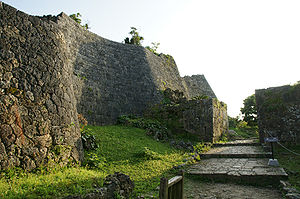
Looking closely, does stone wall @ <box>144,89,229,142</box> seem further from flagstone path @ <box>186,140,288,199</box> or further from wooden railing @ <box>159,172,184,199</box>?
wooden railing @ <box>159,172,184,199</box>

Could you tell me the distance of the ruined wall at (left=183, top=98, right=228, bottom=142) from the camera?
10.0 metres

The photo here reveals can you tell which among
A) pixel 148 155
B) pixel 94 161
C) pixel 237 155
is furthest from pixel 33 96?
pixel 237 155

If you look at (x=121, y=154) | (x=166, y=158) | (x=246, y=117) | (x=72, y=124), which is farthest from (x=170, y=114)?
(x=246, y=117)

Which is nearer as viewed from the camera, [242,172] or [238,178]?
[238,178]

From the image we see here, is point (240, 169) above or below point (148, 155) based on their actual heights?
below

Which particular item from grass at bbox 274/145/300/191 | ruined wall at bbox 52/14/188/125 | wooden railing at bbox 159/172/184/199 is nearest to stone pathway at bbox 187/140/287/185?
grass at bbox 274/145/300/191

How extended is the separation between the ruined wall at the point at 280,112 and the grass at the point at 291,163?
611mm

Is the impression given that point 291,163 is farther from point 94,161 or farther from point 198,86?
point 198,86

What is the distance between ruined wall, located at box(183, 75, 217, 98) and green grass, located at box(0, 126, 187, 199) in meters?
12.8

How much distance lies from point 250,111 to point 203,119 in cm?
1005

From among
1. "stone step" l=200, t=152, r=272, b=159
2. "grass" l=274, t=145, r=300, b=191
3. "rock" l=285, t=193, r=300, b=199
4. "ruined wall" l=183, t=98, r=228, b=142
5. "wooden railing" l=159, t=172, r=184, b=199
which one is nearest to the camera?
"wooden railing" l=159, t=172, r=184, b=199

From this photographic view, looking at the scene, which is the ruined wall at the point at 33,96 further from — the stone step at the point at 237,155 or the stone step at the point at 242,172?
the stone step at the point at 237,155

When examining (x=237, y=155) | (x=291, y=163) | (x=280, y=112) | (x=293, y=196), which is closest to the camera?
(x=293, y=196)

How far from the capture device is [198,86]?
73.4 feet
